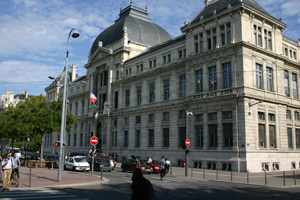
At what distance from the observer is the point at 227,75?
113ft

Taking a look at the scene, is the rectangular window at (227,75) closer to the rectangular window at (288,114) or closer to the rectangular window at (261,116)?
the rectangular window at (261,116)

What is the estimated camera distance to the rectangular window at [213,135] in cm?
3473

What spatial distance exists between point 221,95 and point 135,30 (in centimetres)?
3006

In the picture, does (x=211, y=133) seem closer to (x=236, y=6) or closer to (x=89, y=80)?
(x=236, y=6)

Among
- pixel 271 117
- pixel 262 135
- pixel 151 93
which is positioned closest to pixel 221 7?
pixel 271 117

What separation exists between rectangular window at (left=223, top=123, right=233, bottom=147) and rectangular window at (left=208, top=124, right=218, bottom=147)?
131cm

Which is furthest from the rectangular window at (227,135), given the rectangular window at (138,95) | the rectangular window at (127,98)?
the rectangular window at (127,98)

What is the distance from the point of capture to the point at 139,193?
21.2 ft

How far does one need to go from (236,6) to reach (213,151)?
17.5m

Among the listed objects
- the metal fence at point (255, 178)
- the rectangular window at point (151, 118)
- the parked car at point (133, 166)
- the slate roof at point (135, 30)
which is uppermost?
the slate roof at point (135, 30)

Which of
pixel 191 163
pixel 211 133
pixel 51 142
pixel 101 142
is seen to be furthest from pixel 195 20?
pixel 51 142

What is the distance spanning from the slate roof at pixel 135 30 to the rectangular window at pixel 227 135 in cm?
2975

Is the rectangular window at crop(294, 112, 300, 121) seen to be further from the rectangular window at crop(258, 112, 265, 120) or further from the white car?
the white car

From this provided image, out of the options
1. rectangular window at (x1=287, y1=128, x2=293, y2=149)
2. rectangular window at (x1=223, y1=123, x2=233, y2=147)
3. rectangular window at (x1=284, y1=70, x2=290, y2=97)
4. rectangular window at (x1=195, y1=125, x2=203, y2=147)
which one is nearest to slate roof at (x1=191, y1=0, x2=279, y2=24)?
rectangular window at (x1=284, y1=70, x2=290, y2=97)
